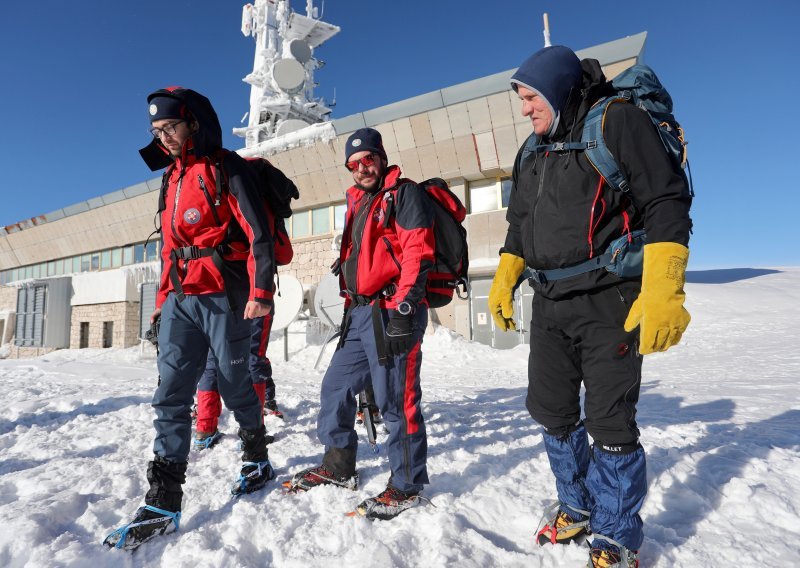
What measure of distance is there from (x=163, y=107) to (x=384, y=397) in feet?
6.53

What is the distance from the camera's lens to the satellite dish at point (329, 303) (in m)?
7.82

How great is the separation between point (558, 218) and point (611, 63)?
11342 mm

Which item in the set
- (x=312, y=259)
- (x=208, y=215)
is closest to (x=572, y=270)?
(x=208, y=215)

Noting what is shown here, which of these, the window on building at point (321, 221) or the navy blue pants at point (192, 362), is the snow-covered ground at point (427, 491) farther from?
the window on building at point (321, 221)

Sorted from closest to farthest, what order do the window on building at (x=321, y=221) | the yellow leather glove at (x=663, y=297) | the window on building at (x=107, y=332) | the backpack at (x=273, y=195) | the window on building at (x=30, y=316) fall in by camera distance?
1. the yellow leather glove at (x=663, y=297)
2. the backpack at (x=273, y=195)
3. the window on building at (x=321, y=221)
4. the window on building at (x=107, y=332)
5. the window on building at (x=30, y=316)

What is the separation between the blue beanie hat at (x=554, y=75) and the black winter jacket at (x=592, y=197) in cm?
6

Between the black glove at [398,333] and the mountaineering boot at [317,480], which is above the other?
the black glove at [398,333]

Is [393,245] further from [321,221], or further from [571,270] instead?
[321,221]

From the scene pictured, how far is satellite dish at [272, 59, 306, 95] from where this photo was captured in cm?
2292

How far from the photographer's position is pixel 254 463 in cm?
255

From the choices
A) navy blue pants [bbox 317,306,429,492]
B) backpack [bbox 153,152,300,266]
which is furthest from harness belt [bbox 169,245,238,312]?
navy blue pants [bbox 317,306,429,492]

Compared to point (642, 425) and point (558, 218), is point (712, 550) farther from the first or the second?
point (642, 425)

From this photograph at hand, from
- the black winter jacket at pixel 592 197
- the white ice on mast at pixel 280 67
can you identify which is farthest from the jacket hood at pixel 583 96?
the white ice on mast at pixel 280 67

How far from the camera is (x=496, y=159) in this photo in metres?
12.6
